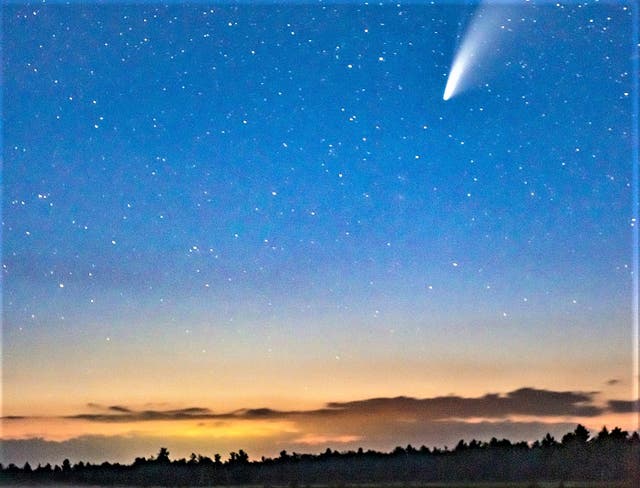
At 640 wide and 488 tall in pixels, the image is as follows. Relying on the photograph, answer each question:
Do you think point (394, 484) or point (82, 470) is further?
point (394, 484)

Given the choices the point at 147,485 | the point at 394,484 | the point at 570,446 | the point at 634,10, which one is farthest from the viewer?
the point at 570,446

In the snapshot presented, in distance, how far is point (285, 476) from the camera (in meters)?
15.4

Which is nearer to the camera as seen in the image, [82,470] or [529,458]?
[82,470]

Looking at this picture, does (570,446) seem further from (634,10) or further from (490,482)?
(634,10)

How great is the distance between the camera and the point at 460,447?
50.2ft

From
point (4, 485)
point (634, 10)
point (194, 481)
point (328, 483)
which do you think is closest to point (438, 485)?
point (328, 483)

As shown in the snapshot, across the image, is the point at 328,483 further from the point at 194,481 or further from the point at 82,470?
the point at 82,470

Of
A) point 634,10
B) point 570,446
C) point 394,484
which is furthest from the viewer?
point 570,446

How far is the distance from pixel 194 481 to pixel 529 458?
5.86 m

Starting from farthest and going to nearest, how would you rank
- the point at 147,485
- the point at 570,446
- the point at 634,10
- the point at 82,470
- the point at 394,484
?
the point at 570,446, the point at 394,484, the point at 147,485, the point at 82,470, the point at 634,10

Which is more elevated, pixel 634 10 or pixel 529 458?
pixel 634 10

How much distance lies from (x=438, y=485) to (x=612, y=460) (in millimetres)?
3099

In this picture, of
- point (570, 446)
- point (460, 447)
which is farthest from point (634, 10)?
point (570, 446)

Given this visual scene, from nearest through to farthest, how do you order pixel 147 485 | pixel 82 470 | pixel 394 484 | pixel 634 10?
pixel 634 10 → pixel 82 470 → pixel 147 485 → pixel 394 484
